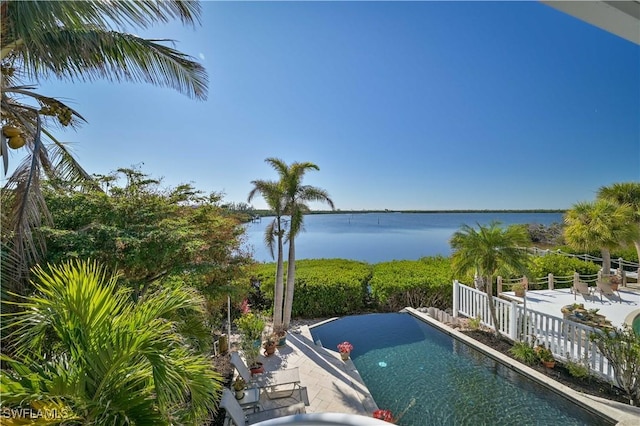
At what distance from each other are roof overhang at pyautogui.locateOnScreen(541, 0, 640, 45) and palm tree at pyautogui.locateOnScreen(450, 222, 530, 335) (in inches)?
257

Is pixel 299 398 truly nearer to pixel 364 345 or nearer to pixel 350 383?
pixel 350 383

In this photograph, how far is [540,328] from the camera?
6.23m

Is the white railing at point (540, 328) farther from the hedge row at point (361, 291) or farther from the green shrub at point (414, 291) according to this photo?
the hedge row at point (361, 291)

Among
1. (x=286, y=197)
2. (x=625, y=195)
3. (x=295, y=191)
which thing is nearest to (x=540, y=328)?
(x=295, y=191)

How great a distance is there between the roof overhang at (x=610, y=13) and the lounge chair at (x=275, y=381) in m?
5.65

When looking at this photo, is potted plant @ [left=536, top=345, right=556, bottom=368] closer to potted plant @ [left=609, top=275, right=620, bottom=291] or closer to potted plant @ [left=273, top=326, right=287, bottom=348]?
potted plant @ [left=273, top=326, right=287, bottom=348]

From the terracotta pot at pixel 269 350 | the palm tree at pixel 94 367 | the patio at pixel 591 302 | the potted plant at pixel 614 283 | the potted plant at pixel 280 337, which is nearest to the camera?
the palm tree at pixel 94 367

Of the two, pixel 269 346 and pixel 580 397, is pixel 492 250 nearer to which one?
pixel 580 397

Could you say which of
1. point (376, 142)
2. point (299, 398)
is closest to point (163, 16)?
point (299, 398)

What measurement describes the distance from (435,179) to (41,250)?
21.8 m

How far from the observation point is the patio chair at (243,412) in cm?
389

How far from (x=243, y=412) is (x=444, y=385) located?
3859 mm

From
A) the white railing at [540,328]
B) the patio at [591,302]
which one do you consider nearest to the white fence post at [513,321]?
the white railing at [540,328]

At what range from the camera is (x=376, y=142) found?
13.0 meters
